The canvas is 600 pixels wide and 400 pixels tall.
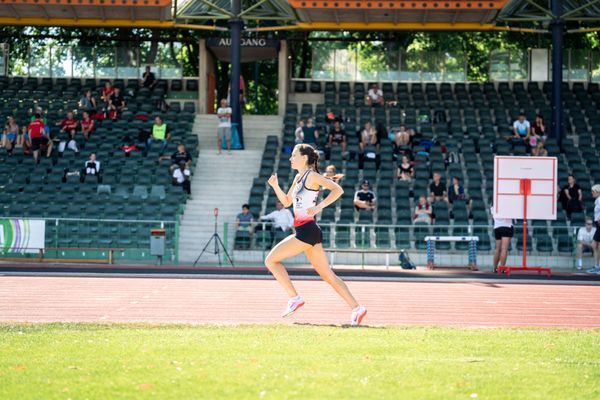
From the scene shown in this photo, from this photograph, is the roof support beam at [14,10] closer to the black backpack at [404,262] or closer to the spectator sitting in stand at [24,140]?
the spectator sitting in stand at [24,140]

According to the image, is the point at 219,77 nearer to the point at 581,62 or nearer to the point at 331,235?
the point at 581,62

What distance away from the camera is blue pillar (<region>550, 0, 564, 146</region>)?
1428 inches

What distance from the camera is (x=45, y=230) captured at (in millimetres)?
28875

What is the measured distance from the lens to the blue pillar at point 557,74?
36.3m

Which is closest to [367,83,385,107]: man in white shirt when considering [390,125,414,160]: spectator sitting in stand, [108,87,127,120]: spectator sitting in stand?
[390,125,414,160]: spectator sitting in stand

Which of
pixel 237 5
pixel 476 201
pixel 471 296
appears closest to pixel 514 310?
pixel 471 296

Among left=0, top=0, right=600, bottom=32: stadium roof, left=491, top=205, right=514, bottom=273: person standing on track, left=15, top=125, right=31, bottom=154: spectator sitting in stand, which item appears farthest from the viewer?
left=0, top=0, right=600, bottom=32: stadium roof

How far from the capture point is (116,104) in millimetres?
39344

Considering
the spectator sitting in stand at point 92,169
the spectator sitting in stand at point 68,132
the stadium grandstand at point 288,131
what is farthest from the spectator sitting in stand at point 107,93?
the spectator sitting in stand at point 92,169

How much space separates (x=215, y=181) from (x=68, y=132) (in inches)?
227

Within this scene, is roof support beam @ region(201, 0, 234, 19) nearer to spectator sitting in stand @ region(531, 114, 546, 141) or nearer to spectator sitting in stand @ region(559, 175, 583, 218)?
spectator sitting in stand @ region(531, 114, 546, 141)

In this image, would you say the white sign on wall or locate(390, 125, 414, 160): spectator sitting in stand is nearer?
the white sign on wall

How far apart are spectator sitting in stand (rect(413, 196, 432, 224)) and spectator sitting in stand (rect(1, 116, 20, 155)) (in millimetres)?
14891

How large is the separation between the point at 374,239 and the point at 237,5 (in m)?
12.6
